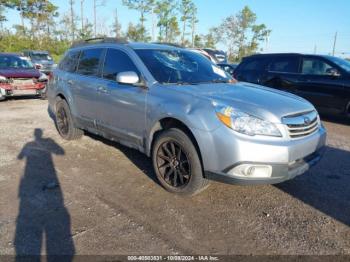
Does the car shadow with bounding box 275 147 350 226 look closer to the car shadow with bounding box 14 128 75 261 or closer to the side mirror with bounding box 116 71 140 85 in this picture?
the side mirror with bounding box 116 71 140 85

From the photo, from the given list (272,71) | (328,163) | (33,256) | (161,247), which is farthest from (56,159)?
(272,71)

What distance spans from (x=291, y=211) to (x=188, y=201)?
3.71 ft

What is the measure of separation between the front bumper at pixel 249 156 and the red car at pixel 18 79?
9089mm

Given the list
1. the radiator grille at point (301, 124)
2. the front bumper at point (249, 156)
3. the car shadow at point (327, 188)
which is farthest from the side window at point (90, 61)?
the car shadow at point (327, 188)

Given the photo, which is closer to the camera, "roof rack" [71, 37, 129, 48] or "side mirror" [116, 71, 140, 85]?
"side mirror" [116, 71, 140, 85]

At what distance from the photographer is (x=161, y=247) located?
2.87 metres

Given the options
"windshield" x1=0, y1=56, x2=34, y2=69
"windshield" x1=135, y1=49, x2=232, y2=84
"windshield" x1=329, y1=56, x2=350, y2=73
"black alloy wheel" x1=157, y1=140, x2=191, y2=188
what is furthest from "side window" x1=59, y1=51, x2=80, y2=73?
"windshield" x1=0, y1=56, x2=34, y2=69

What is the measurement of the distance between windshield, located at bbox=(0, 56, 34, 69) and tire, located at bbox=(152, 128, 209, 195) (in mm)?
9553

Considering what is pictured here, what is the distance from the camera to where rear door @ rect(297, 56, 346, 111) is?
7.68 m

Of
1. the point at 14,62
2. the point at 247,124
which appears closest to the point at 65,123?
the point at 247,124

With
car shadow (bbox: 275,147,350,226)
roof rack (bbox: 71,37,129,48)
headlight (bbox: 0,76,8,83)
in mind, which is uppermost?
roof rack (bbox: 71,37,129,48)

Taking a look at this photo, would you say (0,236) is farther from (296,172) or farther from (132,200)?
(296,172)

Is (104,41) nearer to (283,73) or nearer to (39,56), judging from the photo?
(283,73)

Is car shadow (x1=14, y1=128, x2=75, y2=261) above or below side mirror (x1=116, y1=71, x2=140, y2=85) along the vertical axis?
below
